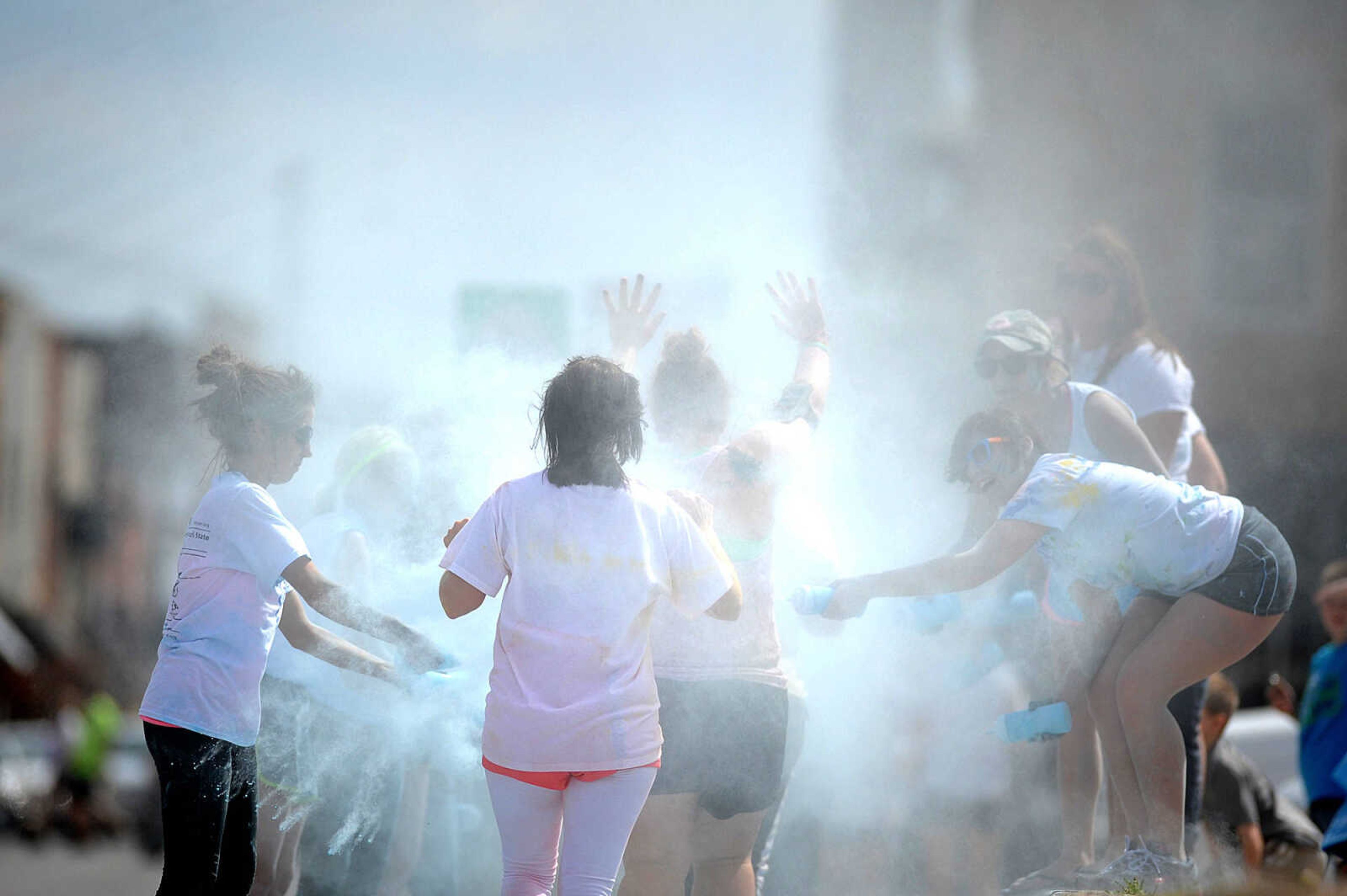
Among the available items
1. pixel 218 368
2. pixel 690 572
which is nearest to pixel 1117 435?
pixel 690 572

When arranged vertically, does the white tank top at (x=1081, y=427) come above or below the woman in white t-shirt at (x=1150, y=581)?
Result: above

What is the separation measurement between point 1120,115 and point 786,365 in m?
4.33

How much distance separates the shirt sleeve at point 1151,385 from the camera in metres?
3.44

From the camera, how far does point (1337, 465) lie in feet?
17.1

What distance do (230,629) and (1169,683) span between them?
2263mm

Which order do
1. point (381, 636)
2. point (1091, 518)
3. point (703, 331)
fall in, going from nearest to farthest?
1. point (381, 636)
2. point (1091, 518)
3. point (703, 331)

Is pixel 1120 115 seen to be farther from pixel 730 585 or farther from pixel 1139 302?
pixel 730 585

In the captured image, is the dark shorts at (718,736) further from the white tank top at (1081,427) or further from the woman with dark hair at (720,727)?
the white tank top at (1081,427)

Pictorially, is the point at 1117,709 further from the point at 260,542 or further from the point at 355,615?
the point at 260,542

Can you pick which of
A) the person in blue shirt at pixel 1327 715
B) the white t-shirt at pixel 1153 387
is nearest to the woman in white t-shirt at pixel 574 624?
the white t-shirt at pixel 1153 387

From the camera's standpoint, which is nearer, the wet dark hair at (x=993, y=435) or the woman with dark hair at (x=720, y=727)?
the woman with dark hair at (x=720, y=727)

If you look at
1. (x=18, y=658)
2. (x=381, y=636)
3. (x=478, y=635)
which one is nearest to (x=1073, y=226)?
(x=478, y=635)

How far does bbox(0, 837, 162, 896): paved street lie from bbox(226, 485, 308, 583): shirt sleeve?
3941mm

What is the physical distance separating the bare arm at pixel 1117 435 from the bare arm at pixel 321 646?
1.96 meters
